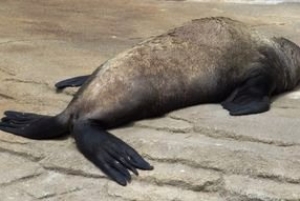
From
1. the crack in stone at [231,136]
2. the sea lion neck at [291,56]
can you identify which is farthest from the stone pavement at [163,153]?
the sea lion neck at [291,56]

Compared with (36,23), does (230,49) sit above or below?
above

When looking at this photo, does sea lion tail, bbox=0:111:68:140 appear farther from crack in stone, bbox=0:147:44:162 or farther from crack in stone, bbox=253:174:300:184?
crack in stone, bbox=253:174:300:184

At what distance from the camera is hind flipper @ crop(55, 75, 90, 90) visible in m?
4.89

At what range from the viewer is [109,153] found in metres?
3.75

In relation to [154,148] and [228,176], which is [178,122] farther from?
[228,176]

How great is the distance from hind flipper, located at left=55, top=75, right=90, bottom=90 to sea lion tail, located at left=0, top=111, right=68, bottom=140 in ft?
1.85

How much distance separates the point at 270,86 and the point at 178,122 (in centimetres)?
86

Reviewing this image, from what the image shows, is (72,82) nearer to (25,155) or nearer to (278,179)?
(25,155)

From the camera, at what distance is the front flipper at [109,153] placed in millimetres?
3629

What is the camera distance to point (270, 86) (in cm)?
477

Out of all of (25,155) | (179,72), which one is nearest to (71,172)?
(25,155)

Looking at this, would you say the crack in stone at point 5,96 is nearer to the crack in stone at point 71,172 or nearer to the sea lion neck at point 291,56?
the crack in stone at point 71,172

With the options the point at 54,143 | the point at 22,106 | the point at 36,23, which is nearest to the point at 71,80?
the point at 22,106

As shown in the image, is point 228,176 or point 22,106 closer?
point 228,176
